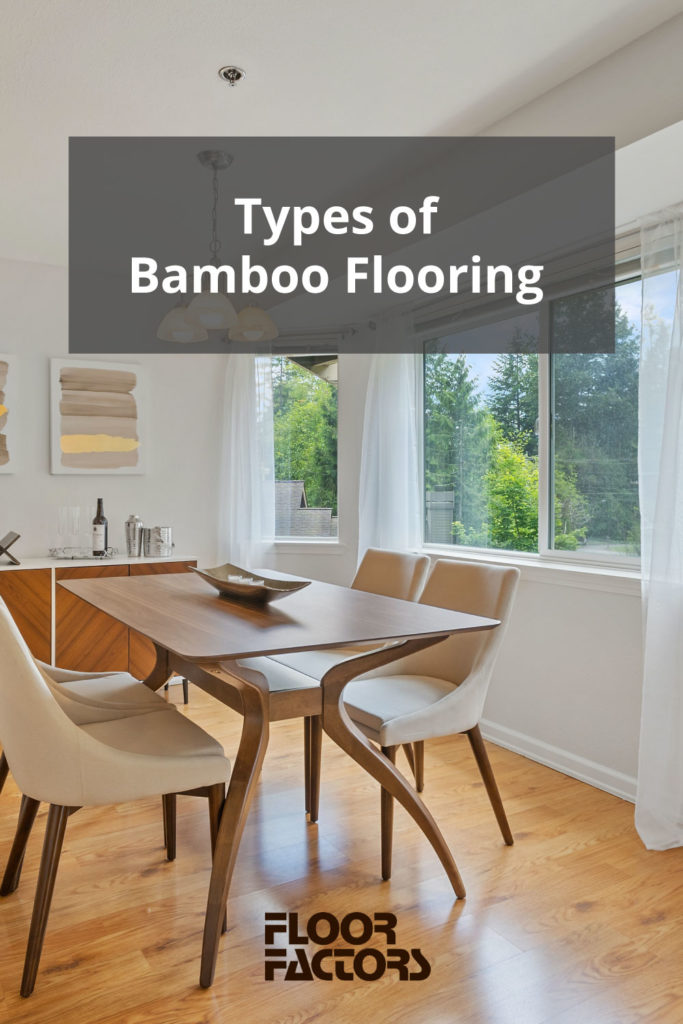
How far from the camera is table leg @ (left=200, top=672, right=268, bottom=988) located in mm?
1811

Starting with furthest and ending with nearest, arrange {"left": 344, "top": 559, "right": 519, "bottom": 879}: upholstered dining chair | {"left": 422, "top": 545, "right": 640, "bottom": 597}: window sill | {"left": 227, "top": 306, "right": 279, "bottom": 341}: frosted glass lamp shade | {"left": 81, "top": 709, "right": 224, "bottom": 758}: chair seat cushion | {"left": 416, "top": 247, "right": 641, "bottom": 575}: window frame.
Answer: {"left": 416, "top": 247, "right": 641, "bottom": 575}: window frame, {"left": 422, "top": 545, "right": 640, "bottom": 597}: window sill, {"left": 227, "top": 306, "right": 279, "bottom": 341}: frosted glass lamp shade, {"left": 344, "top": 559, "right": 519, "bottom": 879}: upholstered dining chair, {"left": 81, "top": 709, "right": 224, "bottom": 758}: chair seat cushion

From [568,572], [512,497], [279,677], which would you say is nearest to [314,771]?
[279,677]

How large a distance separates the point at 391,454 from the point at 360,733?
229 centimetres

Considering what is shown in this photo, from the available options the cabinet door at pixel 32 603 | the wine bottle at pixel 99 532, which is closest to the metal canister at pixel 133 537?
the wine bottle at pixel 99 532

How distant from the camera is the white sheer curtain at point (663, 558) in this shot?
254 cm

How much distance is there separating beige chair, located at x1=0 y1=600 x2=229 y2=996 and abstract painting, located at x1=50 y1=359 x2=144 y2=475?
2.96 metres

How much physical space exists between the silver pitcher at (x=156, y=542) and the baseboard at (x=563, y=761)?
2.13 meters

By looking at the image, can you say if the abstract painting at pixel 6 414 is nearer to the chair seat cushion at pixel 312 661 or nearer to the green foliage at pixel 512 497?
the chair seat cushion at pixel 312 661

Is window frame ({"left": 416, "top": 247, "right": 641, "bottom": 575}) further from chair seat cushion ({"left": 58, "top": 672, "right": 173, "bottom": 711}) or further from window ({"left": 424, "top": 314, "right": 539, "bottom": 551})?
chair seat cushion ({"left": 58, "top": 672, "right": 173, "bottom": 711})

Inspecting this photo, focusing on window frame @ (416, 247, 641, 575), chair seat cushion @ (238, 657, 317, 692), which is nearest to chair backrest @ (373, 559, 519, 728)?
chair seat cushion @ (238, 657, 317, 692)

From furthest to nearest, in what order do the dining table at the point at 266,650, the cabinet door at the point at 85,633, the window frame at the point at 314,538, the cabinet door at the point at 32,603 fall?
the window frame at the point at 314,538 → the cabinet door at the point at 85,633 → the cabinet door at the point at 32,603 → the dining table at the point at 266,650

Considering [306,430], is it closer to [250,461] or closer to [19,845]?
[250,461]

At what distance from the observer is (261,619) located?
7.37ft

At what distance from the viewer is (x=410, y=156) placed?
317 centimetres
